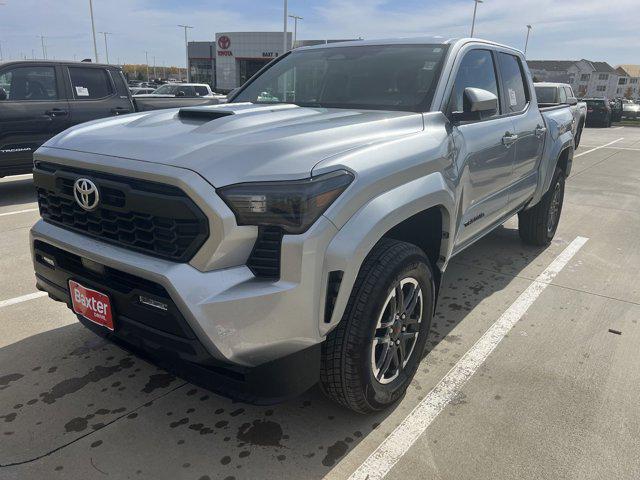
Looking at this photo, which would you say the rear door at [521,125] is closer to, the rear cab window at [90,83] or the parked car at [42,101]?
the parked car at [42,101]

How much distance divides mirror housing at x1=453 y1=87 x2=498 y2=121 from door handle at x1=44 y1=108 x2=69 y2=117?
6.34m

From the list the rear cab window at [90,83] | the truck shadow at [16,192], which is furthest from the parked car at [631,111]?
the truck shadow at [16,192]

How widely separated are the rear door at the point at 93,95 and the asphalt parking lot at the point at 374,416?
4.34 meters

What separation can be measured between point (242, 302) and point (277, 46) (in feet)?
173

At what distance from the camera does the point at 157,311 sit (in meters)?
2.01

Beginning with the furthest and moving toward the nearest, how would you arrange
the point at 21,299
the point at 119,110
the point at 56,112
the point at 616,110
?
the point at 616,110 → the point at 119,110 → the point at 56,112 → the point at 21,299

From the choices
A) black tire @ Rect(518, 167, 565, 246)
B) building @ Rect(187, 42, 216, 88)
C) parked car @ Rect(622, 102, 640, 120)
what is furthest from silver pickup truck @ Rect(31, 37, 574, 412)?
building @ Rect(187, 42, 216, 88)

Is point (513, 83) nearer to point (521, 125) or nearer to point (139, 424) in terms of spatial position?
point (521, 125)

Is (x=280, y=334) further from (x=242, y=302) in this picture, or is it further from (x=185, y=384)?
(x=185, y=384)

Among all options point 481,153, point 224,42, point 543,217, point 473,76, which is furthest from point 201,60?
point 481,153

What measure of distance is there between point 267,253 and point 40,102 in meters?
6.75

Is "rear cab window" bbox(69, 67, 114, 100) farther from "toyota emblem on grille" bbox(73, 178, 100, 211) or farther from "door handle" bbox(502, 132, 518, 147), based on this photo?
Answer: "door handle" bbox(502, 132, 518, 147)

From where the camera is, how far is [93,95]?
785 cm

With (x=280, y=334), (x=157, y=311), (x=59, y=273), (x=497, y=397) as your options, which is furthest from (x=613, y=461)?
(x=59, y=273)
